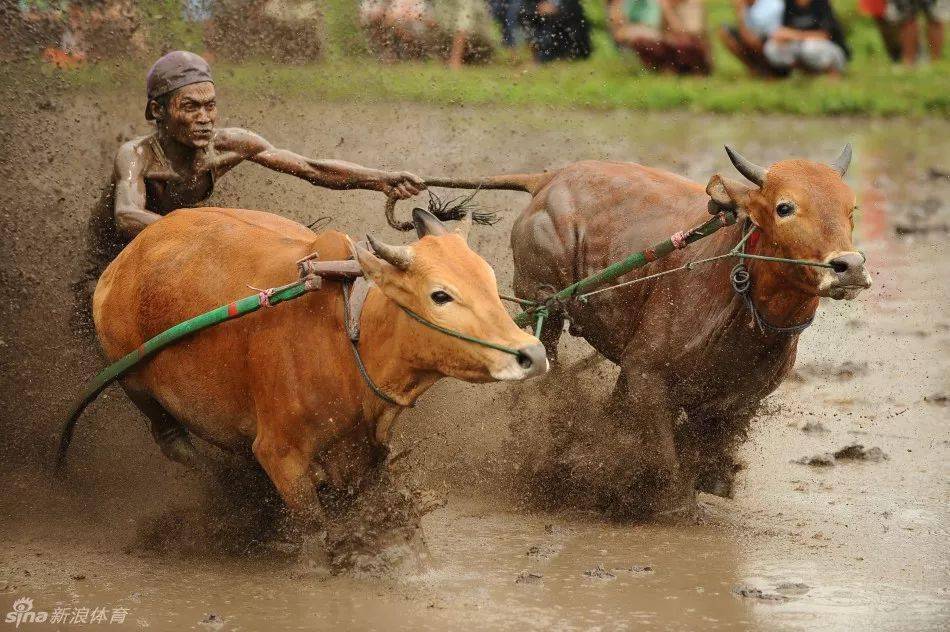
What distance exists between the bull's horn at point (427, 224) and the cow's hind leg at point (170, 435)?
1.58 meters

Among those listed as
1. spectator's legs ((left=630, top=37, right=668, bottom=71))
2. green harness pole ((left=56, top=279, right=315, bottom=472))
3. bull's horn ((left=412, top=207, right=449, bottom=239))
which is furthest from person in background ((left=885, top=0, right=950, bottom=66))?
green harness pole ((left=56, top=279, right=315, bottom=472))

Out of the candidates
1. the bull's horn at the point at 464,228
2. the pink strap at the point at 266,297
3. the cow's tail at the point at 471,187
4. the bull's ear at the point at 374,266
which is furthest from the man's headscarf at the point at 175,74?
the bull's ear at the point at 374,266

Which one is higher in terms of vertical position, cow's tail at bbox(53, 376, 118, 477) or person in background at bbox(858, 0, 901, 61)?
person in background at bbox(858, 0, 901, 61)

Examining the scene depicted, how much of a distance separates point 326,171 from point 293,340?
53.0 inches

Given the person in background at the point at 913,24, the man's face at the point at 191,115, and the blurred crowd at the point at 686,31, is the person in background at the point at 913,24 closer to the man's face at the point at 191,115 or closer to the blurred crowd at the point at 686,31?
the blurred crowd at the point at 686,31

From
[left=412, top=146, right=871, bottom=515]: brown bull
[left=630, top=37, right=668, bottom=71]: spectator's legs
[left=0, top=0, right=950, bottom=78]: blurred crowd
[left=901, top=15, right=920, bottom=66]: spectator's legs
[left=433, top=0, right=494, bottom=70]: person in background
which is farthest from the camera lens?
[left=901, top=15, right=920, bottom=66]: spectator's legs

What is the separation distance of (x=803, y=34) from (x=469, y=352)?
12.1m

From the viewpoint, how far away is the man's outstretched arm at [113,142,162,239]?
261 inches

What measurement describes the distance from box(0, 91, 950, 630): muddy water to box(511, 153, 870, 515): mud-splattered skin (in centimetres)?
29

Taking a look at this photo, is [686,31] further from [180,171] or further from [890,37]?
[180,171]

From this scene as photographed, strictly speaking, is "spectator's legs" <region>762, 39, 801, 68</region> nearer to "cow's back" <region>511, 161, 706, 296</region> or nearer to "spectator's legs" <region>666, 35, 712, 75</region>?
"spectator's legs" <region>666, 35, 712, 75</region>

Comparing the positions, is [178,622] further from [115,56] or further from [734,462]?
[115,56]

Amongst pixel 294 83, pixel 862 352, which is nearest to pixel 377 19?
pixel 294 83

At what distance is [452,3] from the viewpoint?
15.0 meters
